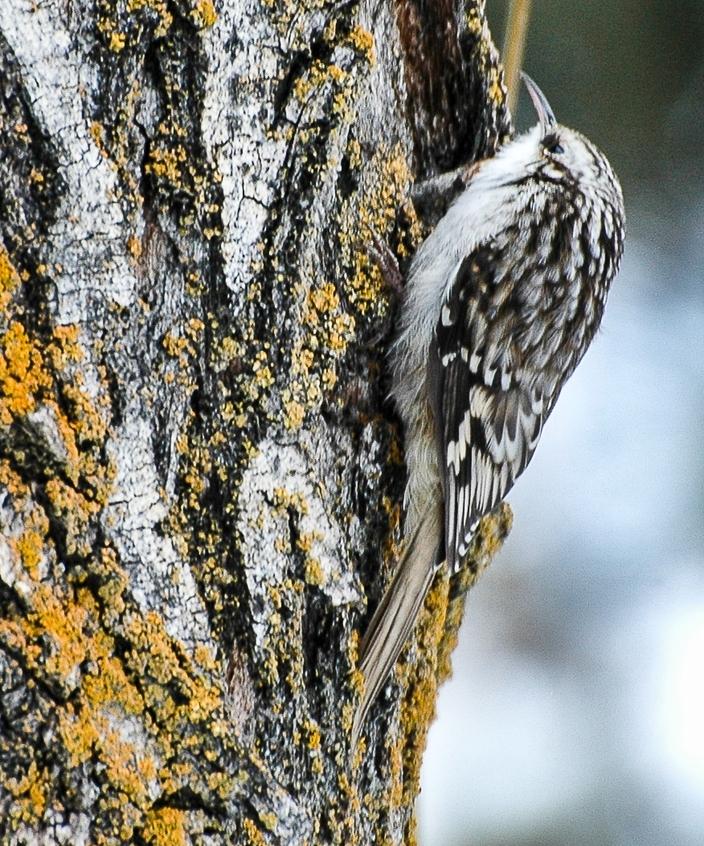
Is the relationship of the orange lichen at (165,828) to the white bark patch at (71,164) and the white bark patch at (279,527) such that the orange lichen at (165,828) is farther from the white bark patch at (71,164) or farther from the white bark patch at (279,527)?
the white bark patch at (71,164)

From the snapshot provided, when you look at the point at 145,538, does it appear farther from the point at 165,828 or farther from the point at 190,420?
the point at 165,828

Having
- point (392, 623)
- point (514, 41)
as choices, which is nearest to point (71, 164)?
point (392, 623)

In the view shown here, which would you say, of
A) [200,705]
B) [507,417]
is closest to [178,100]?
[200,705]

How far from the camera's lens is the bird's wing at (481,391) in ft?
5.82

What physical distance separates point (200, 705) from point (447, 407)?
729mm

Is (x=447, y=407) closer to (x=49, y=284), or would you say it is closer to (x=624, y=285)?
(x=49, y=284)

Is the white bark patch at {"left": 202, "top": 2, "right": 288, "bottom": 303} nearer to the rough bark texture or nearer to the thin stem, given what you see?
the rough bark texture

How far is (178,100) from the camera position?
1.30 metres

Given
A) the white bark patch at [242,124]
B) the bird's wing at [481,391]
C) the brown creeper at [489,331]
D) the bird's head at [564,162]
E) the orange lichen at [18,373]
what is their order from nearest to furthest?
the orange lichen at [18,373]
the white bark patch at [242,124]
the brown creeper at [489,331]
the bird's wing at [481,391]
the bird's head at [564,162]

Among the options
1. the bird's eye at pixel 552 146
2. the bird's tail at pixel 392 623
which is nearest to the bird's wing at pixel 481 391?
the bird's tail at pixel 392 623

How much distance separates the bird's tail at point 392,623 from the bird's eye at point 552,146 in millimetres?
915

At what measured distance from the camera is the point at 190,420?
132cm

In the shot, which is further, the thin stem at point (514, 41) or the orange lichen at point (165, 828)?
the thin stem at point (514, 41)

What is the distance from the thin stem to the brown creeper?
103mm
